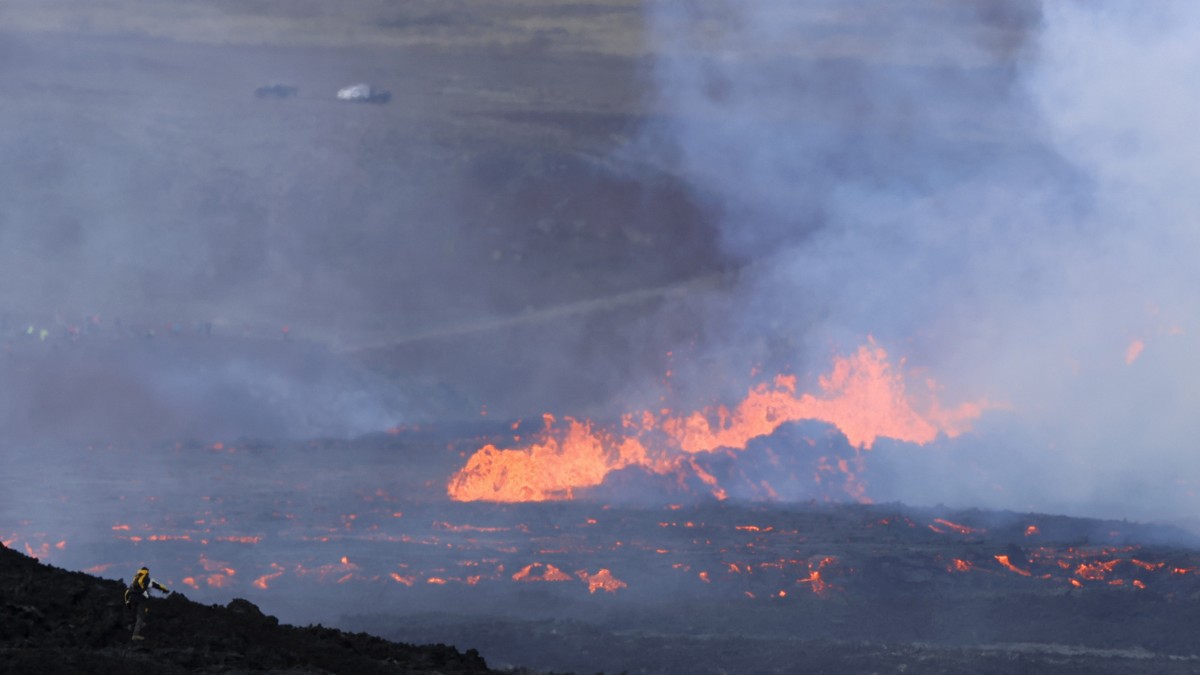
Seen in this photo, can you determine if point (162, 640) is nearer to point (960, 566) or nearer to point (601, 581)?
point (601, 581)

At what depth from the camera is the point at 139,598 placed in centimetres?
2148

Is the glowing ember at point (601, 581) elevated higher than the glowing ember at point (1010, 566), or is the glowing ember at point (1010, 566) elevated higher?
the glowing ember at point (601, 581)

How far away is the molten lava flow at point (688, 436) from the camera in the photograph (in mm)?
60219

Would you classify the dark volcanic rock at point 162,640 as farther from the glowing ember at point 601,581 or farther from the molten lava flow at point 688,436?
the molten lava flow at point 688,436

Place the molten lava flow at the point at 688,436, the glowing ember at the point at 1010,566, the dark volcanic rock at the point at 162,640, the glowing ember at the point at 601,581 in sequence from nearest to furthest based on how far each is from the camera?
the dark volcanic rock at the point at 162,640 → the glowing ember at the point at 601,581 → the glowing ember at the point at 1010,566 → the molten lava flow at the point at 688,436

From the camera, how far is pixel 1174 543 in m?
46.8

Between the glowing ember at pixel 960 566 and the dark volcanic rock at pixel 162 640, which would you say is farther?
the glowing ember at pixel 960 566

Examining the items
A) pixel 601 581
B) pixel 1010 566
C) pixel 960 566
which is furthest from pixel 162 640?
pixel 1010 566

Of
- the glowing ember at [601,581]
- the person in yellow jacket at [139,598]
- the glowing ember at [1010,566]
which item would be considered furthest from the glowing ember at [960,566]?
the person in yellow jacket at [139,598]

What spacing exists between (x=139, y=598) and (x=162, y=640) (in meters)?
0.80

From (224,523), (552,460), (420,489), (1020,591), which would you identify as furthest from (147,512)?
(1020,591)

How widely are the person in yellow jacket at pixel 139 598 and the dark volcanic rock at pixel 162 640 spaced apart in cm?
15

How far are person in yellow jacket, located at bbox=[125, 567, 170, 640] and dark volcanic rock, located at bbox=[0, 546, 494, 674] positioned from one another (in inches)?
5.9

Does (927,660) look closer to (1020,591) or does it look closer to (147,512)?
(1020,591)
